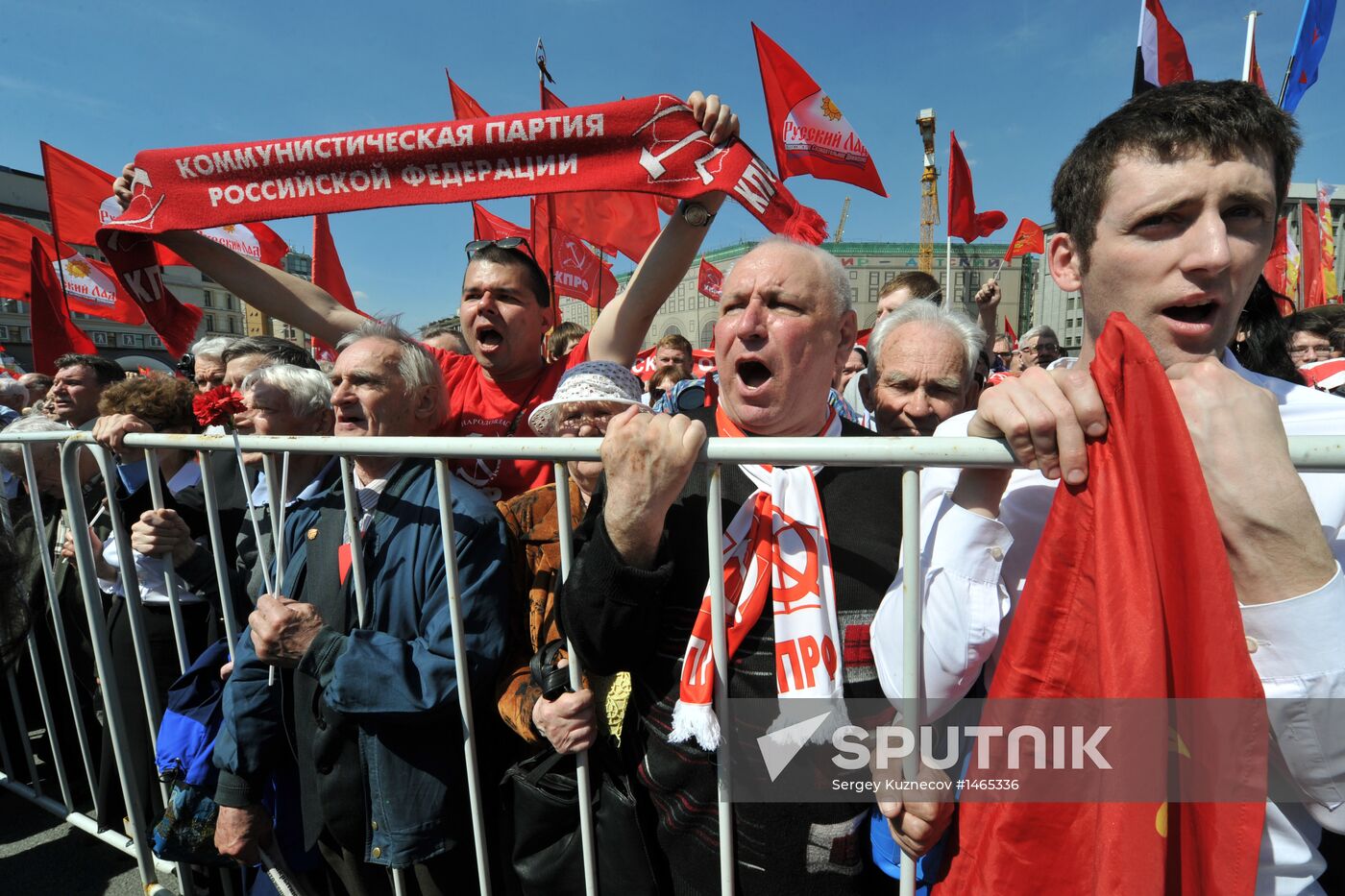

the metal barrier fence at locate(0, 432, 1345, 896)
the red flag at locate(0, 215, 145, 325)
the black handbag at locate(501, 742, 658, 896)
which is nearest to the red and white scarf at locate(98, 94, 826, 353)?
the metal barrier fence at locate(0, 432, 1345, 896)

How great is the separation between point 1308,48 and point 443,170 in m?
6.65

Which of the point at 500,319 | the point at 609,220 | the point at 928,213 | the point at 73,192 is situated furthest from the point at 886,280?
the point at 500,319

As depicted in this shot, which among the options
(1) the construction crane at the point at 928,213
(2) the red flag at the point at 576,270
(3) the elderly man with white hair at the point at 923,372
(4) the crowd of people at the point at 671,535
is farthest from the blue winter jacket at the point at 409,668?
(1) the construction crane at the point at 928,213

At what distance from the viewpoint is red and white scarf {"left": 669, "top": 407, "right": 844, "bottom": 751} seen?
1322 mm

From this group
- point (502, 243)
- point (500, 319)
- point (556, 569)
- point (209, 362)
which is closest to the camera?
point (556, 569)

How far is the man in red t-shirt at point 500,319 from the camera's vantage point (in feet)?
8.47

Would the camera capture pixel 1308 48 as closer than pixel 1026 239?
Yes

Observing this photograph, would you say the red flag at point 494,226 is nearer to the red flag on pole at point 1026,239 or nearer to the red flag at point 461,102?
the red flag at point 461,102

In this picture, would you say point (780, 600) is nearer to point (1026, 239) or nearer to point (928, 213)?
point (1026, 239)

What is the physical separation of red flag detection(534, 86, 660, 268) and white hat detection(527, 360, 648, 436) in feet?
13.5

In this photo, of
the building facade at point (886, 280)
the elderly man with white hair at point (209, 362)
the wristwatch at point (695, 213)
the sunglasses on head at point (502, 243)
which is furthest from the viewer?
the building facade at point (886, 280)

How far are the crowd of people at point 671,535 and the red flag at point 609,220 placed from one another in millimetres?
3424

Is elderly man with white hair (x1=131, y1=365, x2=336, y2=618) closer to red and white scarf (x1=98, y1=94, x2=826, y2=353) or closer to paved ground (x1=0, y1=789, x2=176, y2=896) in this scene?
red and white scarf (x1=98, y1=94, x2=826, y2=353)

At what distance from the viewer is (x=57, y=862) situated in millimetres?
2906
